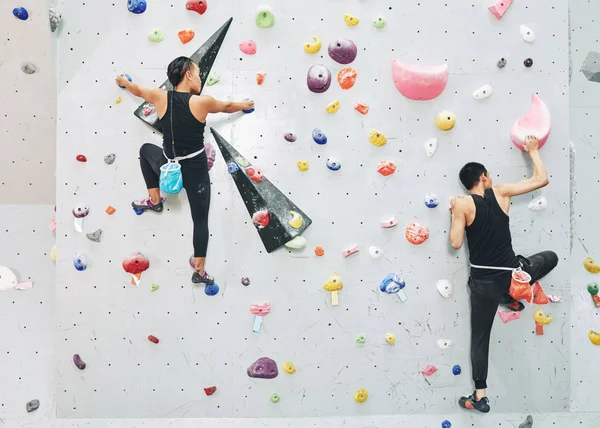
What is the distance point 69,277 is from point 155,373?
65 cm

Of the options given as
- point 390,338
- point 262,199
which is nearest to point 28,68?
point 262,199

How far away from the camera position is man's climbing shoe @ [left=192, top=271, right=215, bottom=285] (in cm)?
269

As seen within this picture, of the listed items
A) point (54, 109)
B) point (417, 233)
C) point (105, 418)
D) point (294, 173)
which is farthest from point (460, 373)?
point (54, 109)

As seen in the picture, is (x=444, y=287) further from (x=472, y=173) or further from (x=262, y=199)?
(x=262, y=199)

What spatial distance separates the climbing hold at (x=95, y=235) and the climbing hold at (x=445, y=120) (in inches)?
71.1

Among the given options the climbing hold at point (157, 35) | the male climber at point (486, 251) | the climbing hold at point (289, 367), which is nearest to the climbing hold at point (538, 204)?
the male climber at point (486, 251)

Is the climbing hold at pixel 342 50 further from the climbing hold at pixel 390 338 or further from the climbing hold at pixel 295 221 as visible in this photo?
the climbing hold at pixel 390 338

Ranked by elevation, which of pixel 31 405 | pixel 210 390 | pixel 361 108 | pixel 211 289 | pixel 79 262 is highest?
pixel 361 108

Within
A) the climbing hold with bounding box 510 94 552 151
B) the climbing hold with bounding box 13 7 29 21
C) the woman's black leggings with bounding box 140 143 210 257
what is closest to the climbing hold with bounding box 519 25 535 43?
the climbing hold with bounding box 510 94 552 151

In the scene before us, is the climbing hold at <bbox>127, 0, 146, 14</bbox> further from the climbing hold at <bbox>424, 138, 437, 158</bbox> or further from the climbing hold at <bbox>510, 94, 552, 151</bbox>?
the climbing hold at <bbox>510, 94, 552, 151</bbox>

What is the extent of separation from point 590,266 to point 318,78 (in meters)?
1.84

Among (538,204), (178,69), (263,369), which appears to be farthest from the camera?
(538,204)

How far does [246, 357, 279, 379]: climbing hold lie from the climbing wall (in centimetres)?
6

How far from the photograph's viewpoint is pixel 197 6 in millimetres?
2695
